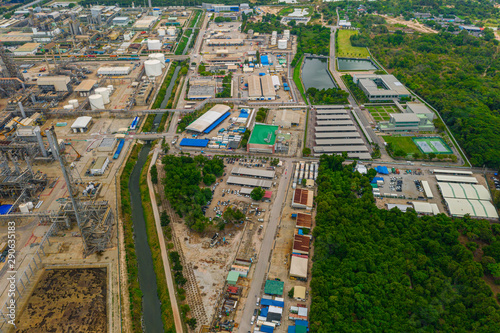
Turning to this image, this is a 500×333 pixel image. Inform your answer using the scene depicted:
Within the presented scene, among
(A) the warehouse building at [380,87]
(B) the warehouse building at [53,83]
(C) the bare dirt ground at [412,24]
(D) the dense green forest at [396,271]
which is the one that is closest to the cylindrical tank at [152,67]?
(B) the warehouse building at [53,83]

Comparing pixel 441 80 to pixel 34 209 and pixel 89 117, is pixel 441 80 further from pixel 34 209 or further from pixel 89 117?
pixel 34 209

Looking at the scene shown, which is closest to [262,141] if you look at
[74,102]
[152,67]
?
[74,102]

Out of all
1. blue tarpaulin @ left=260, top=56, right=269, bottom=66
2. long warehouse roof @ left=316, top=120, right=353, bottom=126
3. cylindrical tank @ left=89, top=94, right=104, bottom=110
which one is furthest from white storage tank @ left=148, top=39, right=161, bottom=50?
long warehouse roof @ left=316, top=120, right=353, bottom=126

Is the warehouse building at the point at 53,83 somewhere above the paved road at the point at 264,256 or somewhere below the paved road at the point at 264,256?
above

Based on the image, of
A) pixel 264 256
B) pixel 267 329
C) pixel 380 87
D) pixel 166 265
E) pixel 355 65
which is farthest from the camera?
pixel 355 65

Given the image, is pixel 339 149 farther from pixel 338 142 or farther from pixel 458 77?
pixel 458 77

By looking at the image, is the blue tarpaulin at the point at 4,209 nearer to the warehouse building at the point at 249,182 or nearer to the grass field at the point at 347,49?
the warehouse building at the point at 249,182
